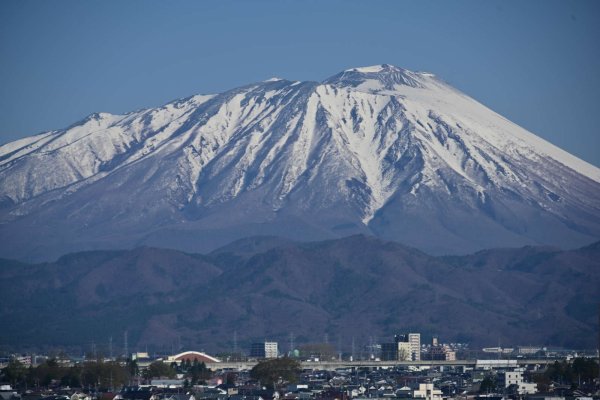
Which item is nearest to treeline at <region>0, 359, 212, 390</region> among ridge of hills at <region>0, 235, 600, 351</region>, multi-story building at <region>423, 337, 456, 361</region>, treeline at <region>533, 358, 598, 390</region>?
treeline at <region>533, 358, 598, 390</region>

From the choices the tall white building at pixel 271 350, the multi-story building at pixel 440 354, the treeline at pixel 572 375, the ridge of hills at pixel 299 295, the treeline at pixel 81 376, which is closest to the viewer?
the treeline at pixel 572 375

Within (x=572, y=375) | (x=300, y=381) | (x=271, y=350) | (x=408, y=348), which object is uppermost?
(x=271, y=350)

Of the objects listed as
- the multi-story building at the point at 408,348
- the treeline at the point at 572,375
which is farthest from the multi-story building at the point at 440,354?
the treeline at the point at 572,375

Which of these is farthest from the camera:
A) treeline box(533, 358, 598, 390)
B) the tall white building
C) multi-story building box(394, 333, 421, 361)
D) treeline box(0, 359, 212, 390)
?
the tall white building

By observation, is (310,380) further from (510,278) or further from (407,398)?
(510,278)

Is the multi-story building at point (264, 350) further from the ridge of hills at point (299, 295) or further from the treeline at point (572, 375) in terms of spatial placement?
the treeline at point (572, 375)

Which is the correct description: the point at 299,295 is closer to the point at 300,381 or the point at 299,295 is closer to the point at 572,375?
the point at 300,381

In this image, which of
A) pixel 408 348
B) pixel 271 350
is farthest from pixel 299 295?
pixel 408 348

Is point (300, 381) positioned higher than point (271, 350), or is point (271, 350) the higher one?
point (271, 350)

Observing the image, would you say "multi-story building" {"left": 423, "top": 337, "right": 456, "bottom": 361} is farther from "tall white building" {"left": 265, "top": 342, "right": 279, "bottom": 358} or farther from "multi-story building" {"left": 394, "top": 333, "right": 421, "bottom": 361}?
"tall white building" {"left": 265, "top": 342, "right": 279, "bottom": 358}

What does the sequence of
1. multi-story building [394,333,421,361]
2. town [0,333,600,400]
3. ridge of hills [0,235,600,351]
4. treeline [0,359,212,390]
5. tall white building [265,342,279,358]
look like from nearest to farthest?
town [0,333,600,400] → treeline [0,359,212,390] → multi-story building [394,333,421,361] → tall white building [265,342,279,358] → ridge of hills [0,235,600,351]

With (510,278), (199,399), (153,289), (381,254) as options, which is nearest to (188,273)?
(153,289)
